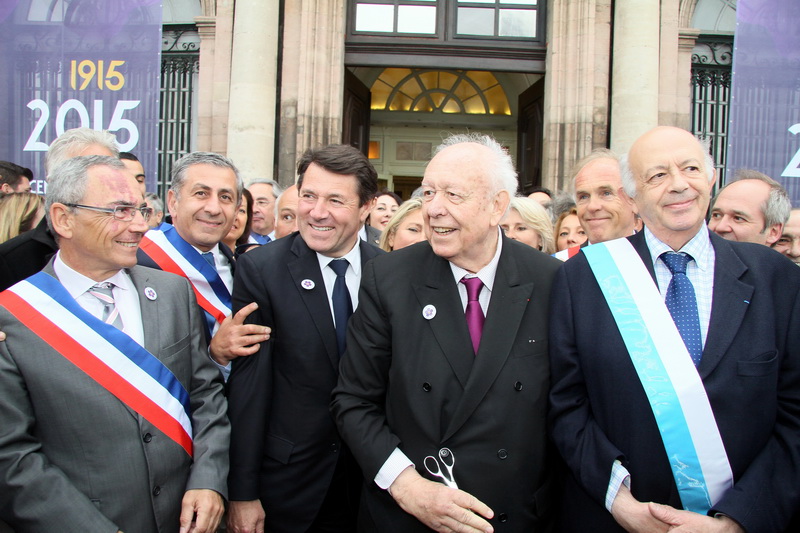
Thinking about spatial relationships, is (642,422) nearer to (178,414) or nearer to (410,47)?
(178,414)

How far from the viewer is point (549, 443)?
2.26m

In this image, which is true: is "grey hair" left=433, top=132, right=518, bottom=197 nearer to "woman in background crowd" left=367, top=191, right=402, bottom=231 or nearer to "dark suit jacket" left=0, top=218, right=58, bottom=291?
"dark suit jacket" left=0, top=218, right=58, bottom=291

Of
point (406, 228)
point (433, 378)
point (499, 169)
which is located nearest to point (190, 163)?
point (406, 228)

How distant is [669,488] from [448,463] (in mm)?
729

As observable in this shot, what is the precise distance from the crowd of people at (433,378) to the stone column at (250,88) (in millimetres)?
5738

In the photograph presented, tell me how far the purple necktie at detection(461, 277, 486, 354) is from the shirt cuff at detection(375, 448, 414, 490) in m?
0.45

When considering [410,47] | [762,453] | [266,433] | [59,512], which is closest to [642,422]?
[762,453]

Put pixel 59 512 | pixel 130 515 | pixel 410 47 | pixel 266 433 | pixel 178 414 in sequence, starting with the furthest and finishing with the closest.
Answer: pixel 410 47, pixel 266 433, pixel 178 414, pixel 130 515, pixel 59 512

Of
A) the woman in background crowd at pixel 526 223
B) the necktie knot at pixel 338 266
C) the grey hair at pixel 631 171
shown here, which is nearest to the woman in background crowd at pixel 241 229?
the necktie knot at pixel 338 266

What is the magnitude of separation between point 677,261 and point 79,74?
752 cm

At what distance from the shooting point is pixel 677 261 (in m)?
2.22

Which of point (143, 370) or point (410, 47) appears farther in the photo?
point (410, 47)

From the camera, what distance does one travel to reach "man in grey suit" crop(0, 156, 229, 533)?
2.07 m

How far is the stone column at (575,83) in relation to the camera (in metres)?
8.25
